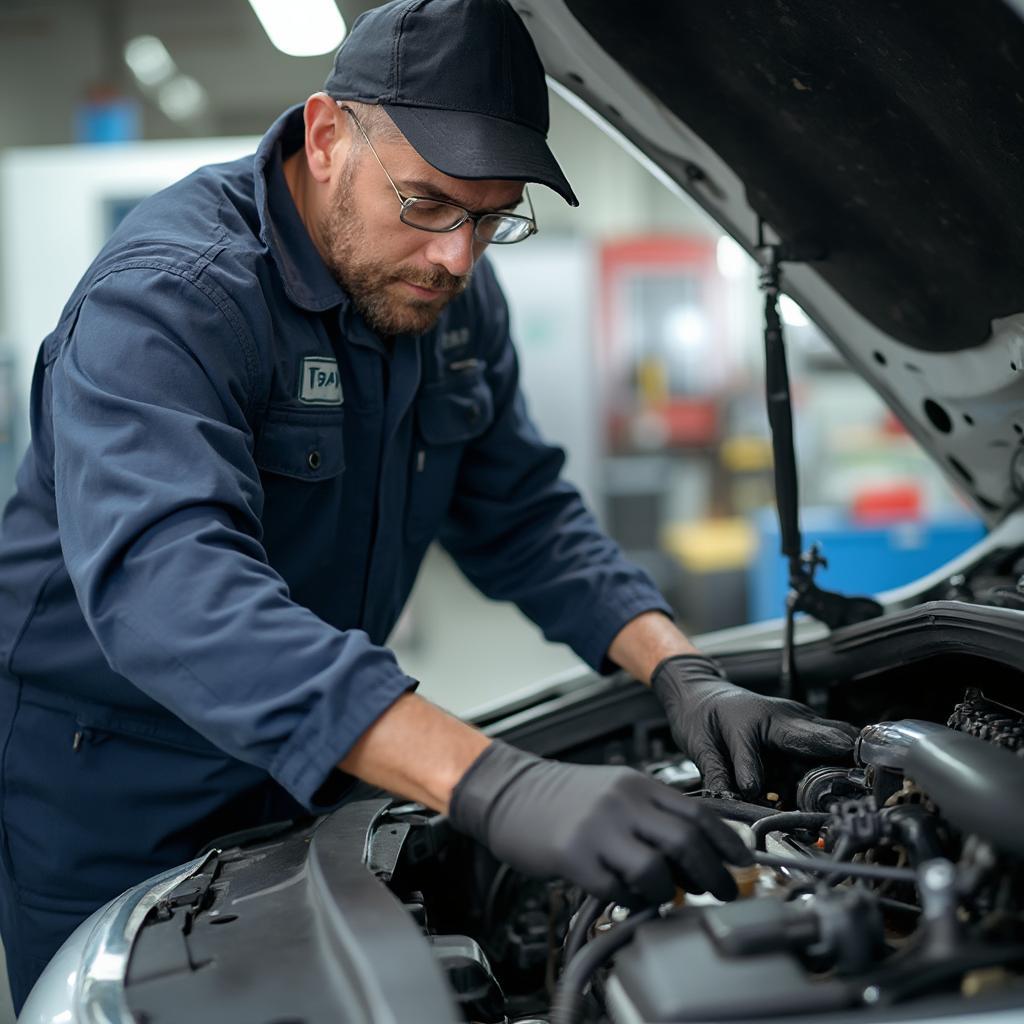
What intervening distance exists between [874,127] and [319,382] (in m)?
0.65

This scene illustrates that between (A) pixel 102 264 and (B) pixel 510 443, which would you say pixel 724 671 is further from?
(A) pixel 102 264

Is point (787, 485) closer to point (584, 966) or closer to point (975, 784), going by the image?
point (975, 784)

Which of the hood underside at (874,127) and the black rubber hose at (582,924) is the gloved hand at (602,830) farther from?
the hood underside at (874,127)

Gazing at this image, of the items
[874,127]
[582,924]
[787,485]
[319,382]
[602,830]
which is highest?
[874,127]

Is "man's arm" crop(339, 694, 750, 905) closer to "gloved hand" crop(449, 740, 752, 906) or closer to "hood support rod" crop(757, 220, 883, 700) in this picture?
Result: "gloved hand" crop(449, 740, 752, 906)

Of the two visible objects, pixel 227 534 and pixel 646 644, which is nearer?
pixel 227 534

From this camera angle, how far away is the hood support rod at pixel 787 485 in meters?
1.42

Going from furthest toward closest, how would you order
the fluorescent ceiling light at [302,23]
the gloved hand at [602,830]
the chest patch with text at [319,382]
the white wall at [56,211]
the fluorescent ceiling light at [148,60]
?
1. the fluorescent ceiling light at [148,60]
2. the white wall at [56,211]
3. the fluorescent ceiling light at [302,23]
4. the chest patch with text at [319,382]
5. the gloved hand at [602,830]

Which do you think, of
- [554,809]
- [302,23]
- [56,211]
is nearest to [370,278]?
[554,809]

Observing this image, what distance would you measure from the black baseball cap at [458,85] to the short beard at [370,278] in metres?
0.11

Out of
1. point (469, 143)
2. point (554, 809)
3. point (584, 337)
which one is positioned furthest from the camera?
point (584, 337)

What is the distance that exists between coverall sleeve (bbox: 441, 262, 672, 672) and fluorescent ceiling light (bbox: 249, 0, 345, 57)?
178 cm

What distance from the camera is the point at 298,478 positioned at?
1221 mm

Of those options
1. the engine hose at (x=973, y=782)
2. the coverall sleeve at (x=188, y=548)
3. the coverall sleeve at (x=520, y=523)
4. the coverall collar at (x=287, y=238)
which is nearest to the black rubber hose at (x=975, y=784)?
the engine hose at (x=973, y=782)
